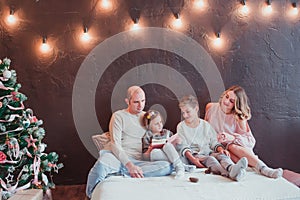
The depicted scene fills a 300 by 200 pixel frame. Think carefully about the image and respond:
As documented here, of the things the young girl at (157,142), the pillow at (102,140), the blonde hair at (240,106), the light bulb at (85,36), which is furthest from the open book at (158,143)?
the light bulb at (85,36)

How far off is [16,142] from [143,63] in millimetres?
1669

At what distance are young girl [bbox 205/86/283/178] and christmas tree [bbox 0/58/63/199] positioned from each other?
1.55 metres

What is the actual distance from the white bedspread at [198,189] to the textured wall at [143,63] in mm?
1161

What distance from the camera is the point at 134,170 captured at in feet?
8.97

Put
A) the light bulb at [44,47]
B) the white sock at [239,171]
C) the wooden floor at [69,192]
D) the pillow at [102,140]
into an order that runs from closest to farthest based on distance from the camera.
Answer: the white sock at [239,171], the pillow at [102,140], the wooden floor at [69,192], the light bulb at [44,47]

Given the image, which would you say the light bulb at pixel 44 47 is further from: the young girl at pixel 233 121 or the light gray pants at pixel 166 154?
the young girl at pixel 233 121

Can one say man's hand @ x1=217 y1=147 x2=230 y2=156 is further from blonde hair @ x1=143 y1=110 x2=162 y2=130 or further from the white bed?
blonde hair @ x1=143 y1=110 x2=162 y2=130

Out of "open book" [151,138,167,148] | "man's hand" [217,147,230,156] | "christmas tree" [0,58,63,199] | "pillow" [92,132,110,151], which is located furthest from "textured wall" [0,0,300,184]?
"christmas tree" [0,58,63,199]

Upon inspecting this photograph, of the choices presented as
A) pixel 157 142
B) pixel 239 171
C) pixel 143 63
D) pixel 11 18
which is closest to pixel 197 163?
pixel 157 142

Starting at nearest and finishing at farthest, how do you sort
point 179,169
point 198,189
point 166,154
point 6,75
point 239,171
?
1. point 6,75
2. point 198,189
3. point 239,171
4. point 179,169
5. point 166,154

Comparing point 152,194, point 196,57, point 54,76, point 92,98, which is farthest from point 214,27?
point 152,194

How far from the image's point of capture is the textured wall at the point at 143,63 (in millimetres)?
3434

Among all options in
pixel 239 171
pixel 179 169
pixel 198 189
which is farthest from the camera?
pixel 179 169

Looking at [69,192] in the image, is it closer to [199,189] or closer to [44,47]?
[44,47]
